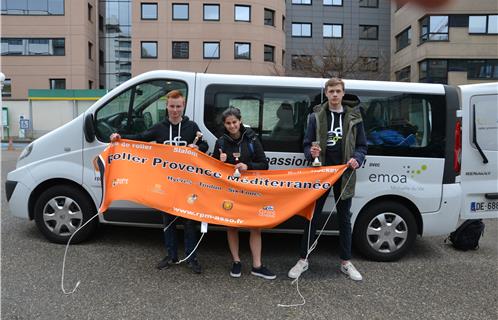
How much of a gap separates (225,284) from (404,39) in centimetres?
3644

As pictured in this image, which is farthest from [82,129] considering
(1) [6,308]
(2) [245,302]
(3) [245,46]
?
(3) [245,46]

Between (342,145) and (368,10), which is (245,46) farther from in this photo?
(342,145)

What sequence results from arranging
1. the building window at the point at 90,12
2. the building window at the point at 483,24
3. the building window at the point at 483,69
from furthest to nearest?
1. the building window at the point at 90,12
2. the building window at the point at 483,69
3. the building window at the point at 483,24

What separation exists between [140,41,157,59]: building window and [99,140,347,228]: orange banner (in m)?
34.1

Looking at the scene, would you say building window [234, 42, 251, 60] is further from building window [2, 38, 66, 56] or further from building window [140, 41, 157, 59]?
building window [2, 38, 66, 56]

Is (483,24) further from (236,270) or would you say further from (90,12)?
(236,270)

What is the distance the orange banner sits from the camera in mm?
4387

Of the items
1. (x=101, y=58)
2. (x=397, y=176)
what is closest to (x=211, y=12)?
(x=101, y=58)

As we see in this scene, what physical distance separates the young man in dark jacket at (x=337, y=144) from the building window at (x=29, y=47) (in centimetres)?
3786

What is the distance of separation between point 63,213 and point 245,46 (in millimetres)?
33356

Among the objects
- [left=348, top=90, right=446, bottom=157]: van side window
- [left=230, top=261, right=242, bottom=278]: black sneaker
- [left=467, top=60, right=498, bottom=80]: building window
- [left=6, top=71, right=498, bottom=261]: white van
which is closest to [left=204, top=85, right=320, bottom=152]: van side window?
[left=6, top=71, right=498, bottom=261]: white van

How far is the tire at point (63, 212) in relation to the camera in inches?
201

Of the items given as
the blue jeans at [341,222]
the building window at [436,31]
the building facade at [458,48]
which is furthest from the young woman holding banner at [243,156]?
the building window at [436,31]

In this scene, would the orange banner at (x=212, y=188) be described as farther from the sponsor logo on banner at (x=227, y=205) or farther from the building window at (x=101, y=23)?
the building window at (x=101, y=23)
